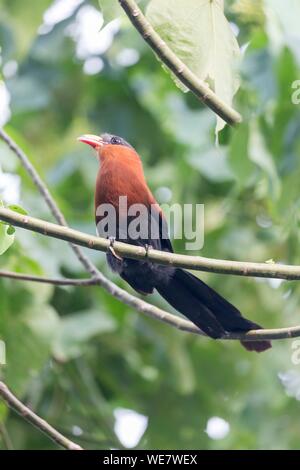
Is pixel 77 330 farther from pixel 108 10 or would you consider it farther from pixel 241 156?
pixel 108 10

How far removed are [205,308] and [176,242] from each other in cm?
235

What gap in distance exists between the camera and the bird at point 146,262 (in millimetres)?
A: 4098

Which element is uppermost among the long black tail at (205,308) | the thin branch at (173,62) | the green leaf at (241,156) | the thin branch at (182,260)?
the green leaf at (241,156)

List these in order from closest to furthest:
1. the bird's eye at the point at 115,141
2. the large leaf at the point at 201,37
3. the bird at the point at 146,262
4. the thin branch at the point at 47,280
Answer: the large leaf at the point at 201,37 → the thin branch at the point at 47,280 → the bird at the point at 146,262 → the bird's eye at the point at 115,141

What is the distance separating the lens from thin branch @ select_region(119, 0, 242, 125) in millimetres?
3102

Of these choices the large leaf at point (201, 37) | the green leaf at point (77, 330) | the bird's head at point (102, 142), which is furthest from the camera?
the green leaf at point (77, 330)

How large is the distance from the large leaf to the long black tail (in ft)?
3.43

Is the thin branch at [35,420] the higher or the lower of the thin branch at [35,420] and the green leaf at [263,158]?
the lower

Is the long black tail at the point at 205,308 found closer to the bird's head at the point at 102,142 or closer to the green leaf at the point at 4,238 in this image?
the bird's head at the point at 102,142

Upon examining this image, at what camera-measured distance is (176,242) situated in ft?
21.1

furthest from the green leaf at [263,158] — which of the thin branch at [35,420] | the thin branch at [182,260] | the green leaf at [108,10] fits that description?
the thin branch at [35,420]

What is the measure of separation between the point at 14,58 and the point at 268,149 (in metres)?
2.17

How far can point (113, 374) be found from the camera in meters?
6.93

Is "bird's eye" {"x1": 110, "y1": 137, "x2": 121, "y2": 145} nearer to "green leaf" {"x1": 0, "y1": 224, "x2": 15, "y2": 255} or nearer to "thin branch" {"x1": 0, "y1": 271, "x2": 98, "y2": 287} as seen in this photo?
"thin branch" {"x1": 0, "y1": 271, "x2": 98, "y2": 287}
